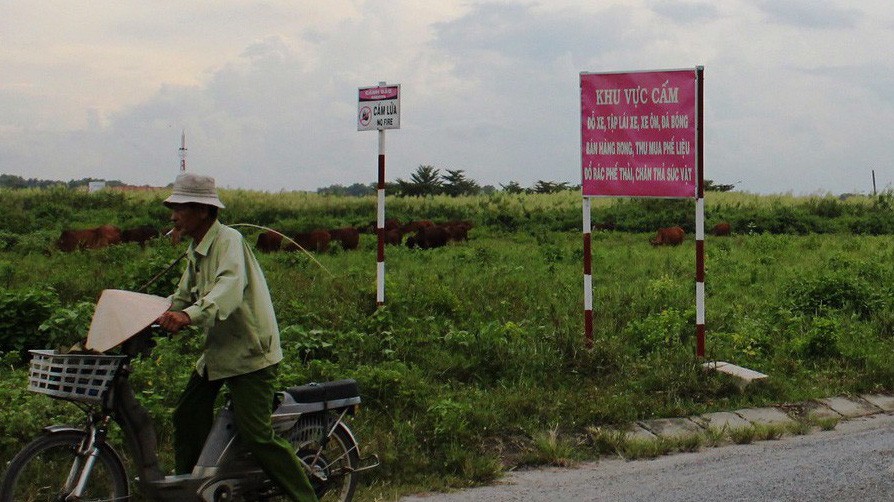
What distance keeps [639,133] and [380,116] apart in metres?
2.93

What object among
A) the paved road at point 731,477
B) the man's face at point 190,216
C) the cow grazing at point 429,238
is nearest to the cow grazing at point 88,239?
the cow grazing at point 429,238

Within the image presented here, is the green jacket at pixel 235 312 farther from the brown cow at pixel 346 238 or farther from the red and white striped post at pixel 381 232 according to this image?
the brown cow at pixel 346 238

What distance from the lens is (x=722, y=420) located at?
27.1 feet

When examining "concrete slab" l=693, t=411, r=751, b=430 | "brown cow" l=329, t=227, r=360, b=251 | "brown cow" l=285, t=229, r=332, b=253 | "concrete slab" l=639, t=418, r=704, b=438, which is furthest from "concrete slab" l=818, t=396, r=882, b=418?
"brown cow" l=329, t=227, r=360, b=251

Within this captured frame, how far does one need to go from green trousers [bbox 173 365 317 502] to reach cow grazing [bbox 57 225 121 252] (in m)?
15.5

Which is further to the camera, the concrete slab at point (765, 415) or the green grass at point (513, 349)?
the concrete slab at point (765, 415)

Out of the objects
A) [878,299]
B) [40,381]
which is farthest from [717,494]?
[878,299]

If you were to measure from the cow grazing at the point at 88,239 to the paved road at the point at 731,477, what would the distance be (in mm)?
15180

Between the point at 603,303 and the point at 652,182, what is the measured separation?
3129mm

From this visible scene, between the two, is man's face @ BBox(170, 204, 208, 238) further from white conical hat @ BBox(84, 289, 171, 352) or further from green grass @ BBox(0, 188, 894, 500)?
green grass @ BBox(0, 188, 894, 500)

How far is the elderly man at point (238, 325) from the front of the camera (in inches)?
190

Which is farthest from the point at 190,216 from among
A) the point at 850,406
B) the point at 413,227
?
the point at 413,227

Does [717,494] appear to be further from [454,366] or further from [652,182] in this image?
[652,182]

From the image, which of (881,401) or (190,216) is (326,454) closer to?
(190,216)
